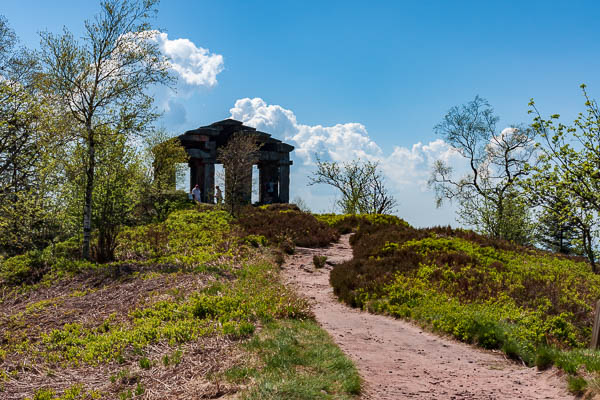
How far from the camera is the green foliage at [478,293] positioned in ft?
30.7

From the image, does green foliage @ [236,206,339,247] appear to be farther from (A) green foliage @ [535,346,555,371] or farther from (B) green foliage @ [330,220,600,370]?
(A) green foliage @ [535,346,555,371]

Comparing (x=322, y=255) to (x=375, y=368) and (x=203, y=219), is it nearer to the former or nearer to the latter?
(x=203, y=219)

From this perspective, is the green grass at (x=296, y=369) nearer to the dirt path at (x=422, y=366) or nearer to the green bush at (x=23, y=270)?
the dirt path at (x=422, y=366)

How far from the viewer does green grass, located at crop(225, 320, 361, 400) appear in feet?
18.4

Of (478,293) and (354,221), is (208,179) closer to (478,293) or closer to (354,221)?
(354,221)

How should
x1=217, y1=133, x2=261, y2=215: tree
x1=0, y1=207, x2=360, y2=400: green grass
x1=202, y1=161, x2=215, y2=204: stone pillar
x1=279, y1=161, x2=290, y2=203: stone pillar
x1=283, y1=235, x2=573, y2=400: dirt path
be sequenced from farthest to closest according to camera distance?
1. x1=279, y1=161, x2=290, y2=203: stone pillar
2. x1=202, y1=161, x2=215, y2=204: stone pillar
3. x1=217, y1=133, x2=261, y2=215: tree
4. x1=283, y1=235, x2=573, y2=400: dirt path
5. x1=0, y1=207, x2=360, y2=400: green grass

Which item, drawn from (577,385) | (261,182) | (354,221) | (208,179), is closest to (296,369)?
(577,385)

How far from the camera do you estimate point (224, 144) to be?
3941 centimetres

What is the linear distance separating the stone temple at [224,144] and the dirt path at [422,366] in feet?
82.3

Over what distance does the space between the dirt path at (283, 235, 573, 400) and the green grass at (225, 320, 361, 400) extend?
0.39m

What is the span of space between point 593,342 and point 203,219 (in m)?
19.2

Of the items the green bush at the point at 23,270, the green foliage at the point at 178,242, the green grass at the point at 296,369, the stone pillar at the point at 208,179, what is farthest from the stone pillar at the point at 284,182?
the green grass at the point at 296,369

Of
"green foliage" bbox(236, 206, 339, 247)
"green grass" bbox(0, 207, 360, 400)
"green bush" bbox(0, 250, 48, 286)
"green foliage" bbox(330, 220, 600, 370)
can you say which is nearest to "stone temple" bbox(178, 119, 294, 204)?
"green foliage" bbox(236, 206, 339, 247)

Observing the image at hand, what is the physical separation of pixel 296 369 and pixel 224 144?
34.4 meters
